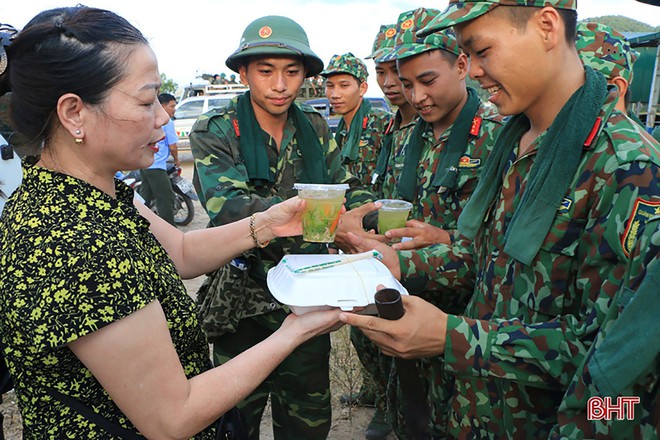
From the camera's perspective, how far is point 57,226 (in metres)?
1.32

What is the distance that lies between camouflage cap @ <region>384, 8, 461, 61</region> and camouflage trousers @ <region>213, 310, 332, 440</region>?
1815 mm

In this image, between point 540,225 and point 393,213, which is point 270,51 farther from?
point 540,225

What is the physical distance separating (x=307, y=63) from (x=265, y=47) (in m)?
0.30

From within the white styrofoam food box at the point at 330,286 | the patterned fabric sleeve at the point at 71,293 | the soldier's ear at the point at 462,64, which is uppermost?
the soldier's ear at the point at 462,64

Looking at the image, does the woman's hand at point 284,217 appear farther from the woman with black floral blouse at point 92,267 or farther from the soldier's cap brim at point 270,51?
the soldier's cap brim at point 270,51

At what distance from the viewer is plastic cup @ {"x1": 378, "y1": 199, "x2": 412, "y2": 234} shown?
2701 mm

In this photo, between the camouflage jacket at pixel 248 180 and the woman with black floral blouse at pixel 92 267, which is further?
the camouflage jacket at pixel 248 180

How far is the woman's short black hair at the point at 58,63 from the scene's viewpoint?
1.39 metres

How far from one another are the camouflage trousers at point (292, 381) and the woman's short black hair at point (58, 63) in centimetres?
155

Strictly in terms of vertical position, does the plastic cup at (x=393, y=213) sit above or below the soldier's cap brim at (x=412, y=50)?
below

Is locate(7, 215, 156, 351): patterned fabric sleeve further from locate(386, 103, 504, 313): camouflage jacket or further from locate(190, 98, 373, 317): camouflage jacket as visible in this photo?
locate(386, 103, 504, 313): camouflage jacket

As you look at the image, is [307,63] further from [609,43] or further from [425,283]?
[609,43]

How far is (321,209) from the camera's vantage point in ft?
6.94

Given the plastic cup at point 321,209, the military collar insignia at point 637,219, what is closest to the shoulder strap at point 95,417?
the plastic cup at point 321,209
